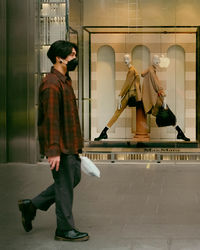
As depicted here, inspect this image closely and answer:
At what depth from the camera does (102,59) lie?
1198cm

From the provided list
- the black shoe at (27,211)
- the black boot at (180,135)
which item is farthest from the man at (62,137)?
the black boot at (180,135)

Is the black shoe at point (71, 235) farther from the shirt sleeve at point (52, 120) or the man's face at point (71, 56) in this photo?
the man's face at point (71, 56)

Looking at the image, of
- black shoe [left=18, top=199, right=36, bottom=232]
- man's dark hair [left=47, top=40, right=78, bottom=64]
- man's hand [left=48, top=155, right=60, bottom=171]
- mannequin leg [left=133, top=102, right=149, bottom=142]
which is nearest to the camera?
man's hand [left=48, top=155, right=60, bottom=171]

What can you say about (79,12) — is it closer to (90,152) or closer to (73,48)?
(90,152)

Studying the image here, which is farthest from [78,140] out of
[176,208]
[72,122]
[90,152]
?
[90,152]

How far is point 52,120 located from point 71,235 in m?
1.06

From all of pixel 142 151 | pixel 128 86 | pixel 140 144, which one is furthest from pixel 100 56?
pixel 142 151

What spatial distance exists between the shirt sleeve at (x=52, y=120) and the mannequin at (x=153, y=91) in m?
6.62

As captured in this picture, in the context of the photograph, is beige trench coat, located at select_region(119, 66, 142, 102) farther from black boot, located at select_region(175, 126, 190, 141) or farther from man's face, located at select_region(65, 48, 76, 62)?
man's face, located at select_region(65, 48, 76, 62)

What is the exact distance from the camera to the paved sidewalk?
5.44 meters

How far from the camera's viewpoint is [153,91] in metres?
11.9

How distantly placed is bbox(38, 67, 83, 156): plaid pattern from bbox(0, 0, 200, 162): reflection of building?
583 cm

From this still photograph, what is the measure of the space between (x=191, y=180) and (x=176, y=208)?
2491mm

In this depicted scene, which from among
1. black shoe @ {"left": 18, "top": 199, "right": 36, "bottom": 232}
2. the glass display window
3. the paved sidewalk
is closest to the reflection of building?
the glass display window
